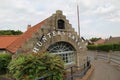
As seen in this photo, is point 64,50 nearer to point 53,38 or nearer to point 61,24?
point 53,38

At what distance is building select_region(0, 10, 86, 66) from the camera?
51.1 feet

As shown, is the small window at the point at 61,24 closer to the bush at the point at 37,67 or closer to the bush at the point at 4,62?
the bush at the point at 4,62

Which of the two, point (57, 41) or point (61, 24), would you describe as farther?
point (61, 24)

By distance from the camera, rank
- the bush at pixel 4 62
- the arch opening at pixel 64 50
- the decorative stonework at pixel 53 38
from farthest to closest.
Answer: the bush at pixel 4 62, the arch opening at pixel 64 50, the decorative stonework at pixel 53 38

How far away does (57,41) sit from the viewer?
17.3m

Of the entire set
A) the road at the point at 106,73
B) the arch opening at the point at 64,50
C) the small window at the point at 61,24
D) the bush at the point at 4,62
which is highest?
the small window at the point at 61,24

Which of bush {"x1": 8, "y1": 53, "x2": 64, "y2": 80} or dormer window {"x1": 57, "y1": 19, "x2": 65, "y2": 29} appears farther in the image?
dormer window {"x1": 57, "y1": 19, "x2": 65, "y2": 29}

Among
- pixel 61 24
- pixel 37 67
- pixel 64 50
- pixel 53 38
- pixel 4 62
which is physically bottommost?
pixel 4 62


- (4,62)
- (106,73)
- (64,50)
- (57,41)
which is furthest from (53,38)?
(4,62)

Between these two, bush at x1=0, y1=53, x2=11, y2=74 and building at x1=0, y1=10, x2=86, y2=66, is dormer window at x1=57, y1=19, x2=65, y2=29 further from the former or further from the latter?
bush at x1=0, y1=53, x2=11, y2=74

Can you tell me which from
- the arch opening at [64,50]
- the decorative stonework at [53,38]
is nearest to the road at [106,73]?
the decorative stonework at [53,38]

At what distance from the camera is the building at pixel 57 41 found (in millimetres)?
15568

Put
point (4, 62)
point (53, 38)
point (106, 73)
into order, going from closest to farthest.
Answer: point (106, 73)
point (53, 38)
point (4, 62)

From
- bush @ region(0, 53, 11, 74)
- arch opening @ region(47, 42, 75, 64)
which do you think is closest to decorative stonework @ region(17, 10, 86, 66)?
arch opening @ region(47, 42, 75, 64)
